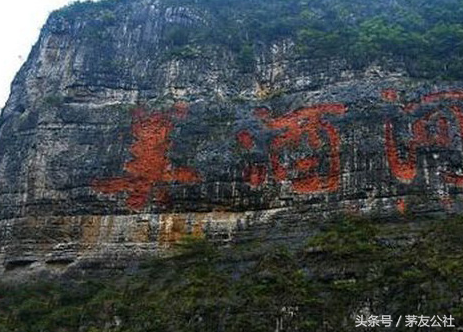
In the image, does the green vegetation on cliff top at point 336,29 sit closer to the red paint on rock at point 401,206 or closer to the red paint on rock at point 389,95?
the red paint on rock at point 389,95

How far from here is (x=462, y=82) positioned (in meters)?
21.4

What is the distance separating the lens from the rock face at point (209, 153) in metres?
20.2

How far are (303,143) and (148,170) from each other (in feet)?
15.0

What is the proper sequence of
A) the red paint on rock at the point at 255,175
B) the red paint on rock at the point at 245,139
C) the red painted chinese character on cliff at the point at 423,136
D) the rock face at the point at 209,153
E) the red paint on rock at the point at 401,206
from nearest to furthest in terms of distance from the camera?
1. the red paint on rock at the point at 401,206
2. the red painted chinese character on cliff at the point at 423,136
3. the rock face at the point at 209,153
4. the red paint on rock at the point at 255,175
5. the red paint on rock at the point at 245,139

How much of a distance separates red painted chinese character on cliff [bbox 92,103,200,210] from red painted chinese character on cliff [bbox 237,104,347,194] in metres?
1.89

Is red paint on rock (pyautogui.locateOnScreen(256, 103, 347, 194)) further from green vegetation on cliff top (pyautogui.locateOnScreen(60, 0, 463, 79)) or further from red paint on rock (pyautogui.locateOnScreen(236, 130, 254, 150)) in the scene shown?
green vegetation on cliff top (pyautogui.locateOnScreen(60, 0, 463, 79))

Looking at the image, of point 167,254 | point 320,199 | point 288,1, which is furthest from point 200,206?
point 288,1

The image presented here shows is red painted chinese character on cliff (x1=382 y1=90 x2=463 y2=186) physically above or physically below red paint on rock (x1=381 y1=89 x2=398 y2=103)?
below

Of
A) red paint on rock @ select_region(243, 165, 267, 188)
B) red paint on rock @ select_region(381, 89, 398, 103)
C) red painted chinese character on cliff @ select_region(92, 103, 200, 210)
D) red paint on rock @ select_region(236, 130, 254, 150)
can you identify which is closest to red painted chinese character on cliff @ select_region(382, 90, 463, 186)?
red paint on rock @ select_region(381, 89, 398, 103)

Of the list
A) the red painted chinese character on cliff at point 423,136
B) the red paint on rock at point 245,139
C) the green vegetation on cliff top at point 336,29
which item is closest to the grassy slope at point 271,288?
the red painted chinese character on cliff at point 423,136

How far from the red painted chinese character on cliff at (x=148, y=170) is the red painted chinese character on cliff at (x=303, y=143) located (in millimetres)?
1893

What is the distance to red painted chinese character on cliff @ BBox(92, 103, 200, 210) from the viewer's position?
21531 mm

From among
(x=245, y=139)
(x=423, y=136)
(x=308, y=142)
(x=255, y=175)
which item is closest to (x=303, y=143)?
(x=308, y=142)

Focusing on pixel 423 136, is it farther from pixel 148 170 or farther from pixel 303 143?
pixel 148 170
